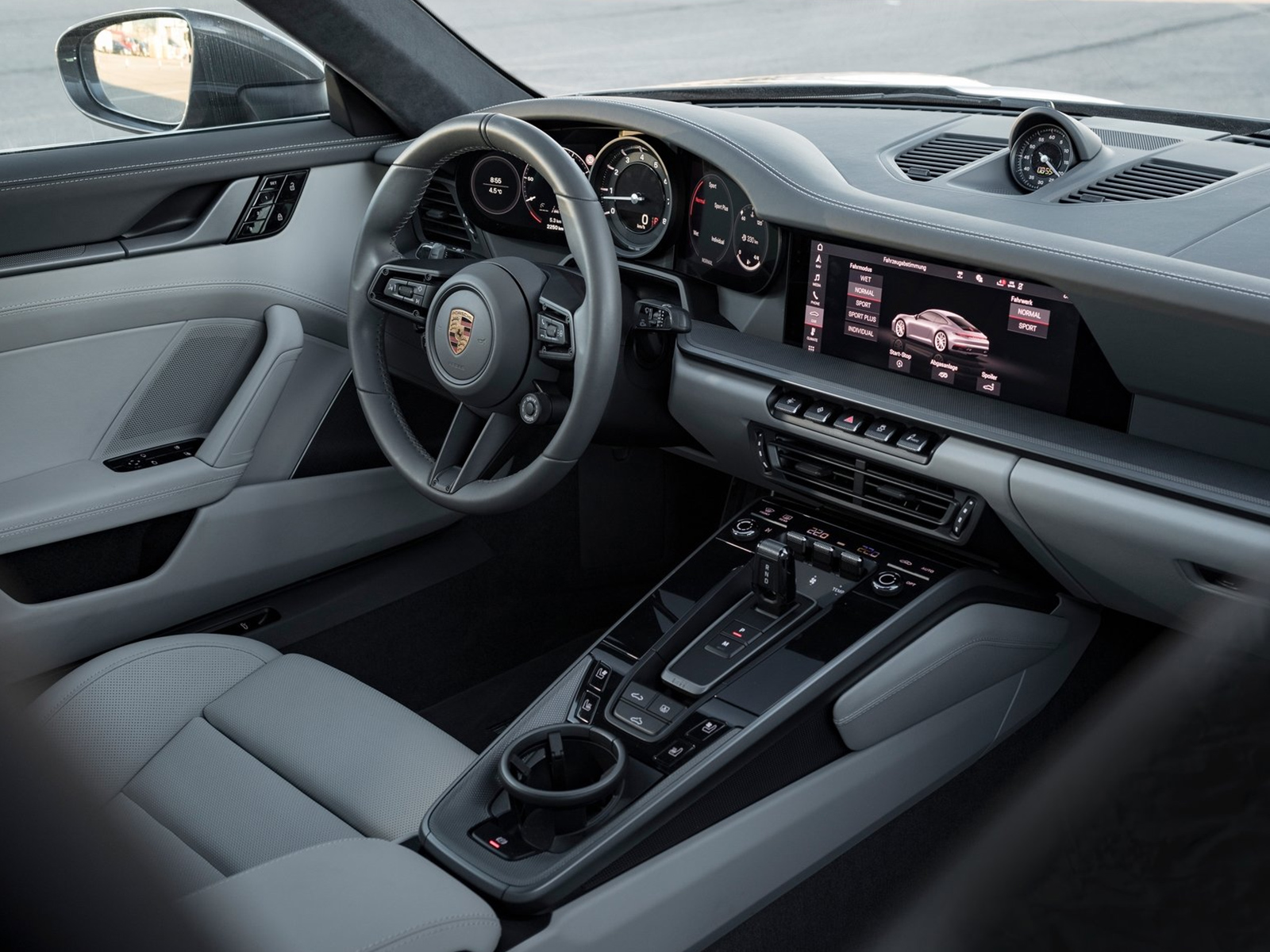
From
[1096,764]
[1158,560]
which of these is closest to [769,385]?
[1158,560]

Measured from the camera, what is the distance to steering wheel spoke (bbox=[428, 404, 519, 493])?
1863mm

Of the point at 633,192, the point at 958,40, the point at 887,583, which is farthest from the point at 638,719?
the point at 958,40

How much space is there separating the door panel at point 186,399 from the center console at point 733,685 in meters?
0.75

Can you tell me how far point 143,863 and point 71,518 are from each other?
1704mm

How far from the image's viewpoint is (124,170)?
82.5 inches

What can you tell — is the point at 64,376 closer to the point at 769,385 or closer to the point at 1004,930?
the point at 769,385

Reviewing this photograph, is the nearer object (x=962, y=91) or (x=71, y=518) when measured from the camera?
(x=71, y=518)

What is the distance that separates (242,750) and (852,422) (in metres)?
0.97

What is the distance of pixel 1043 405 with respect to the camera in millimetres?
1614

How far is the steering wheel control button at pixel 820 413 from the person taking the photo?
5.88 ft

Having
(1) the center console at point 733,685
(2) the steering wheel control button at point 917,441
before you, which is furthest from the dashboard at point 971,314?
(1) the center console at point 733,685

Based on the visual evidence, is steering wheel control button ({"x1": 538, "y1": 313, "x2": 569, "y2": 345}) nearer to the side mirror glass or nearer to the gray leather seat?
the gray leather seat

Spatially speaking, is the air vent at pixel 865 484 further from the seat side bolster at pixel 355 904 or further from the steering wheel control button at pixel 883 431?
the seat side bolster at pixel 355 904

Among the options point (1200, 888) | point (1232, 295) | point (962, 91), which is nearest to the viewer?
point (1200, 888)
